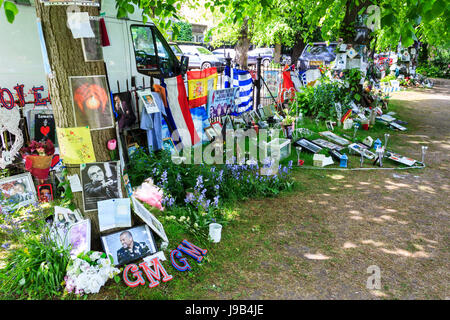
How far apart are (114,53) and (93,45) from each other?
3.57 meters

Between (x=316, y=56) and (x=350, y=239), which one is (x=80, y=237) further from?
(x=316, y=56)

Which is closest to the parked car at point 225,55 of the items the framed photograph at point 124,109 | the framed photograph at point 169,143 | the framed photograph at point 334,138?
the framed photograph at point 334,138

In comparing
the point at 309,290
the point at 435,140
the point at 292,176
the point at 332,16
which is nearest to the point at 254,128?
the point at 292,176

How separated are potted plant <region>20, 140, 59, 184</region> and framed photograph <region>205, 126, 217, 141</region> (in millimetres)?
3206

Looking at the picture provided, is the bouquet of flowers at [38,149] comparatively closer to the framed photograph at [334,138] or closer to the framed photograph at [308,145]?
the framed photograph at [308,145]

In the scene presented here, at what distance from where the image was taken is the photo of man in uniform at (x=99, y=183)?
3.22 metres

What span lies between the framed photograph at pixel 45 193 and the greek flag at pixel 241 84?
478 centimetres

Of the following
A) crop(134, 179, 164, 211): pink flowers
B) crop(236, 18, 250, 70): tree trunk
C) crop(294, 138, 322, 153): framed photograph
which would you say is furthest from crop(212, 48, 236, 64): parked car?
crop(134, 179, 164, 211): pink flowers

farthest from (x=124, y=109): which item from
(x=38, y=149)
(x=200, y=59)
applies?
(x=200, y=59)

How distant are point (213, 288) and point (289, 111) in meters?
7.61

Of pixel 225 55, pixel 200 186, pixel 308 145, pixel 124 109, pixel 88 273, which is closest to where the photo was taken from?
pixel 88 273

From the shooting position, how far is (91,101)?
3090 mm
